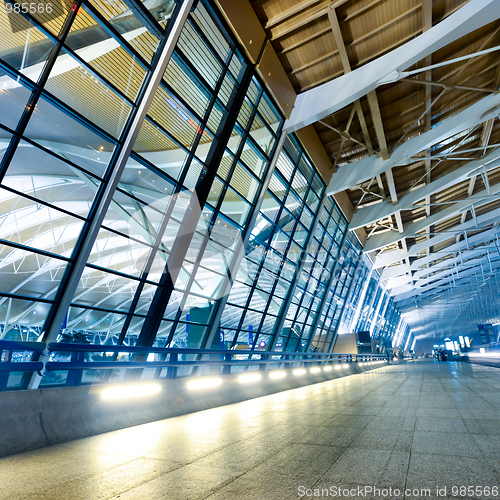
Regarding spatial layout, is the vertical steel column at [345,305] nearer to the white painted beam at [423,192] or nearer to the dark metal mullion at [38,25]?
the white painted beam at [423,192]

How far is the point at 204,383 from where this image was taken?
7359 mm

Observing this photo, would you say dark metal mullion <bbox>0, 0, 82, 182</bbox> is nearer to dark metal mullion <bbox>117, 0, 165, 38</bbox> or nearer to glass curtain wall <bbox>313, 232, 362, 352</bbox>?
dark metal mullion <bbox>117, 0, 165, 38</bbox>

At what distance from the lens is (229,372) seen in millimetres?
8453

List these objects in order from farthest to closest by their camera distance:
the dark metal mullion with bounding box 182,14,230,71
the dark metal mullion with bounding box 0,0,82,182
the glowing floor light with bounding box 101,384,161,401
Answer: the dark metal mullion with bounding box 182,14,230,71, the dark metal mullion with bounding box 0,0,82,182, the glowing floor light with bounding box 101,384,161,401

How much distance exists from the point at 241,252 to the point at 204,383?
6.32 m

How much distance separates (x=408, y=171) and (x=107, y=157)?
779 inches

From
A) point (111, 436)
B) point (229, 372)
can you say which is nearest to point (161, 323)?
point (229, 372)

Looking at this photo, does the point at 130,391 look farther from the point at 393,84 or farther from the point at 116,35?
the point at 393,84

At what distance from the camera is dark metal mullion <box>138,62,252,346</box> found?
383 inches

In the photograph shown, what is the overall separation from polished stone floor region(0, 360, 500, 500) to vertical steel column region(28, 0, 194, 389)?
3478 mm

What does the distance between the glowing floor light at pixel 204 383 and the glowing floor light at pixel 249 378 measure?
1018 millimetres

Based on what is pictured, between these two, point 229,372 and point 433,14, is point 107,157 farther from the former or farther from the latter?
point 433,14

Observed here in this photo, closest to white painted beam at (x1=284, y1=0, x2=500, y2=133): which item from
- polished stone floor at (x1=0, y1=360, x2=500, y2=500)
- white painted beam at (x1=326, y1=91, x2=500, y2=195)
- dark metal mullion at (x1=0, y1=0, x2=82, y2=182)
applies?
white painted beam at (x1=326, y1=91, x2=500, y2=195)

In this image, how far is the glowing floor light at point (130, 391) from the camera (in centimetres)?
521
